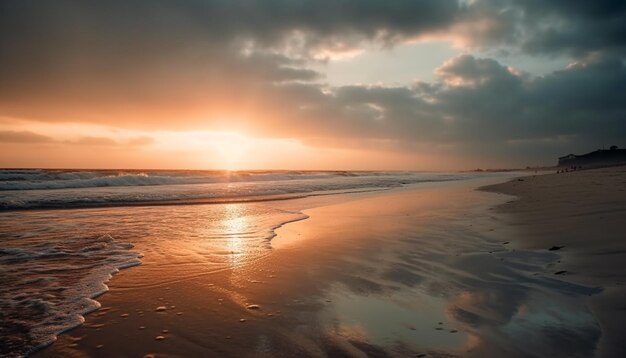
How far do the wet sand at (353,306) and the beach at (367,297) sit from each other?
2cm

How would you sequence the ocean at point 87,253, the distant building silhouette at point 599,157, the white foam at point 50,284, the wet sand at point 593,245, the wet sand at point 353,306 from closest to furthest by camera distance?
the wet sand at point 353,306
the wet sand at point 593,245
the white foam at point 50,284
the ocean at point 87,253
the distant building silhouette at point 599,157

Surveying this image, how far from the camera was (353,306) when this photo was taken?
11.5 feet

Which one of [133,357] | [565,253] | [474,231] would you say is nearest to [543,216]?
[474,231]

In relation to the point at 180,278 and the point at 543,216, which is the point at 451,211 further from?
the point at 180,278

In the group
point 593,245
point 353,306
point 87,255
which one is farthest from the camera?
point 87,255

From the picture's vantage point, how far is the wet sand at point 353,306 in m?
2.64

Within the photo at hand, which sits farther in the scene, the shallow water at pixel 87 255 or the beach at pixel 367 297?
the shallow water at pixel 87 255

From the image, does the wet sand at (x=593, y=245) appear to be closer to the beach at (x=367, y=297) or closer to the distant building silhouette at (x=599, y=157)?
the beach at (x=367, y=297)

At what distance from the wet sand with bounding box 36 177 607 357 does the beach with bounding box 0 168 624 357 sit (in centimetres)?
2

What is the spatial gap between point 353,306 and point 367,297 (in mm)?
305

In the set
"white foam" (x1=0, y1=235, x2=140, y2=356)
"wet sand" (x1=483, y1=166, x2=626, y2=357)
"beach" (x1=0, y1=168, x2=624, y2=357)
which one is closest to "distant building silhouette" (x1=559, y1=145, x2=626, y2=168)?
"wet sand" (x1=483, y1=166, x2=626, y2=357)

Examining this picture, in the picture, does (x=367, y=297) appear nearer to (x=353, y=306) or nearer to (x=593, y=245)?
(x=353, y=306)

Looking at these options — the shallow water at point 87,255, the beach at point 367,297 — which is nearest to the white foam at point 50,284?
the shallow water at point 87,255

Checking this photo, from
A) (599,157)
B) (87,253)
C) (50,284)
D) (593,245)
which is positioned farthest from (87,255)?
(599,157)
